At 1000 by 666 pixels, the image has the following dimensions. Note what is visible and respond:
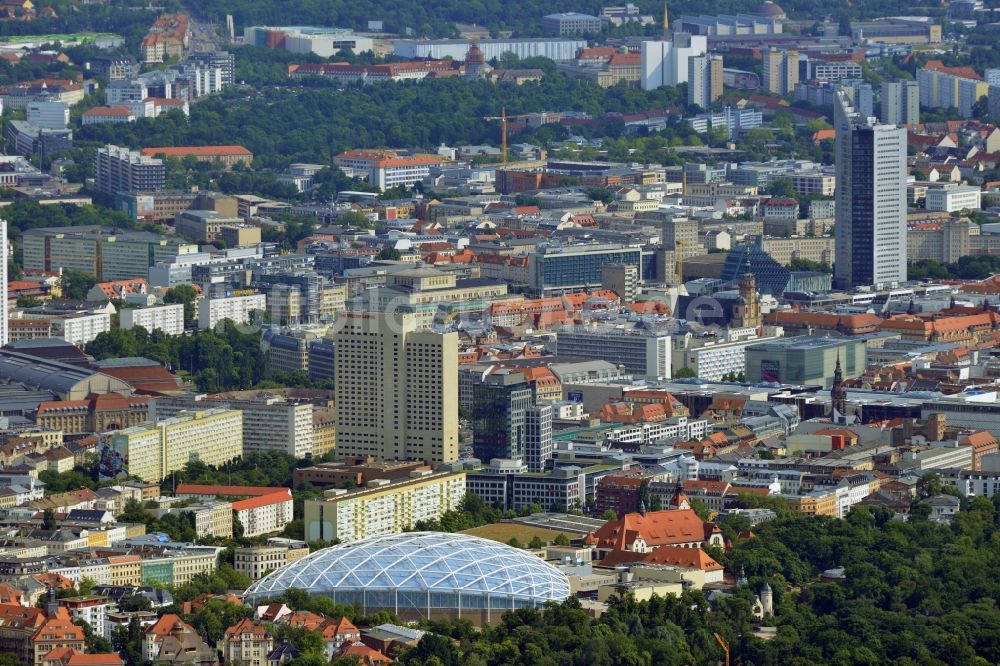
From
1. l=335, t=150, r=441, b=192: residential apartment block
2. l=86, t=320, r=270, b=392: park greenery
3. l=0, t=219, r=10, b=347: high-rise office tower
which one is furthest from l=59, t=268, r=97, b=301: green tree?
l=335, t=150, r=441, b=192: residential apartment block

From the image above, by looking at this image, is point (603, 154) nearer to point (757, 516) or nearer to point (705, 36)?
point (705, 36)

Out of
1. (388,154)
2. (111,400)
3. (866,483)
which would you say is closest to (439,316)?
(111,400)

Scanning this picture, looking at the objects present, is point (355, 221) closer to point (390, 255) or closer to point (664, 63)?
point (390, 255)

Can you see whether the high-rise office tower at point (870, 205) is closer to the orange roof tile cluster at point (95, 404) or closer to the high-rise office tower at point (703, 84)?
the orange roof tile cluster at point (95, 404)

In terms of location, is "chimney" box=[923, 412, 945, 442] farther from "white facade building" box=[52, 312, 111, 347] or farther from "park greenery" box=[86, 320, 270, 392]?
"white facade building" box=[52, 312, 111, 347]

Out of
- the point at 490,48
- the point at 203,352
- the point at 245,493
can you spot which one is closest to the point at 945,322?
the point at 203,352

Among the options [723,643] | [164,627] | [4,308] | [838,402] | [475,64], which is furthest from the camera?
[475,64]

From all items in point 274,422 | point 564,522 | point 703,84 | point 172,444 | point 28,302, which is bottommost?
point 564,522
